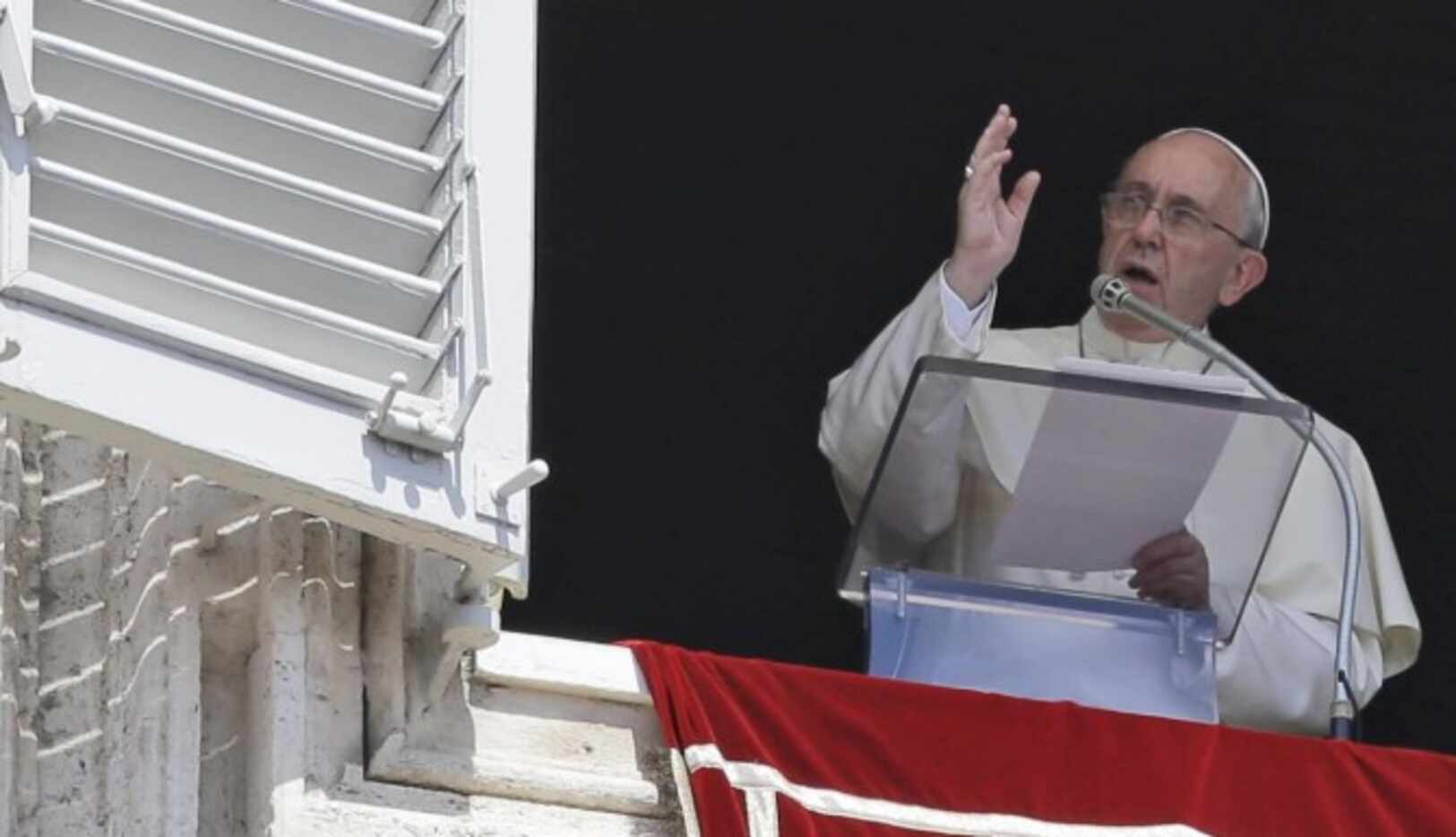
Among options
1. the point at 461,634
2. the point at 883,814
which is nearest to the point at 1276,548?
the point at 883,814

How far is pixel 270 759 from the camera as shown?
6.81 meters

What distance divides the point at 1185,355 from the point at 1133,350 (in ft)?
0.27

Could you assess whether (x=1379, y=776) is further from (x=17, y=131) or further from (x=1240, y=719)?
(x=17, y=131)

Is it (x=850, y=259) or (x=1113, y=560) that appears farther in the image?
(x=850, y=259)

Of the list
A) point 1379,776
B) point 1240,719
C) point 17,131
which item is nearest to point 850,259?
point 1240,719

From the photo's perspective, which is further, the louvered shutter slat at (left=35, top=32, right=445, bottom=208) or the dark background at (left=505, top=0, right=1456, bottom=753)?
the dark background at (left=505, top=0, right=1456, bottom=753)

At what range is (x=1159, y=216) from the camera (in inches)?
353

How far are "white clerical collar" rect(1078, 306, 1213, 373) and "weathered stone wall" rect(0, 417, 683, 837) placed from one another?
2.02m

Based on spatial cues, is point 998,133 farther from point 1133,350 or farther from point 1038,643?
point 1133,350

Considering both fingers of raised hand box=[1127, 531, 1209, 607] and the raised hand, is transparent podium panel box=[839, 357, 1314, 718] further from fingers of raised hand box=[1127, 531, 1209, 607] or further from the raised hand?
the raised hand

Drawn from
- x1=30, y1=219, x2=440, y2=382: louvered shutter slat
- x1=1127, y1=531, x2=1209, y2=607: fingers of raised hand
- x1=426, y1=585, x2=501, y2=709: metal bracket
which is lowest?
x1=426, y1=585, x2=501, y2=709: metal bracket

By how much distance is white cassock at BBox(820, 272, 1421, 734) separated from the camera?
26.8 feet

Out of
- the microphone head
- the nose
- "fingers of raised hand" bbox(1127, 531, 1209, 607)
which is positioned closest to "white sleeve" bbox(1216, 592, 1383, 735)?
"fingers of raised hand" bbox(1127, 531, 1209, 607)

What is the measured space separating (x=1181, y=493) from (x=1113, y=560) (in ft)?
0.46
